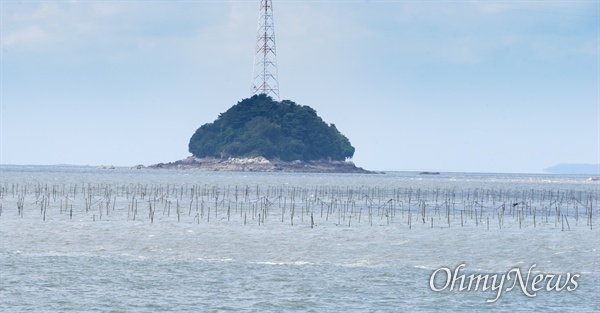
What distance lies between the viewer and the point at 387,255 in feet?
131

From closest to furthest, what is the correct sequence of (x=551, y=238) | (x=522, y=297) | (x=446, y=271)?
(x=522, y=297) → (x=446, y=271) → (x=551, y=238)

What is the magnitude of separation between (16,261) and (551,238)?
28.5 meters

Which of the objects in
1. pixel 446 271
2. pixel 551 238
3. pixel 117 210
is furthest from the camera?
pixel 117 210

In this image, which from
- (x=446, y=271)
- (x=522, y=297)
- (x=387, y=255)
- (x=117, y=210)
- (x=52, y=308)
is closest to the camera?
(x=52, y=308)

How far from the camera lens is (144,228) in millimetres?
50969

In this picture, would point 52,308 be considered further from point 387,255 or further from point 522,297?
point 387,255

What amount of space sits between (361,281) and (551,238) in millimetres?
20641

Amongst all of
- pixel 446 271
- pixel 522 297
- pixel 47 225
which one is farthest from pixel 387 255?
pixel 47 225

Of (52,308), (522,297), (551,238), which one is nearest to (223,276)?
(52,308)

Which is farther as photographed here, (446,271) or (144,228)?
(144,228)

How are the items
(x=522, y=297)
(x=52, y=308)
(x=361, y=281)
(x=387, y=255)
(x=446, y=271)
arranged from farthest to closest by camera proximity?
(x=387, y=255), (x=446, y=271), (x=361, y=281), (x=522, y=297), (x=52, y=308)

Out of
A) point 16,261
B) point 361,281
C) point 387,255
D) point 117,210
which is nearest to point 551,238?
point 387,255

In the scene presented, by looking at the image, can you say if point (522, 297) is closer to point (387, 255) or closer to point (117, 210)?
point (387, 255)

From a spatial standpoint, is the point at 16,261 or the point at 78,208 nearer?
the point at 16,261
